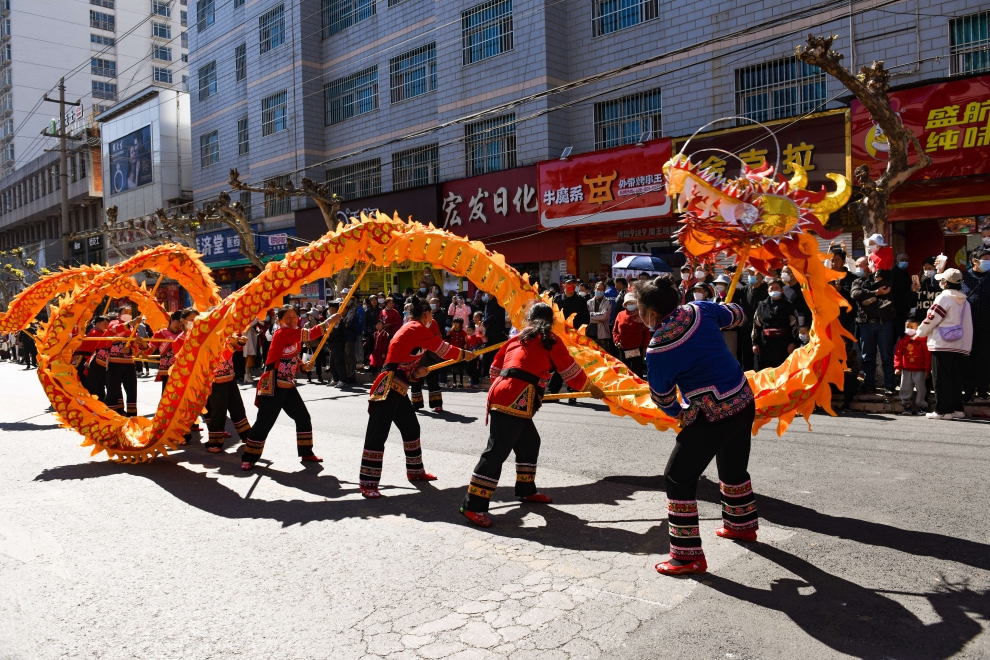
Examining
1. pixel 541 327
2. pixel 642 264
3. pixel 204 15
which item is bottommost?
pixel 541 327

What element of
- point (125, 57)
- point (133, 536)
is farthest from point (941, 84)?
point (125, 57)

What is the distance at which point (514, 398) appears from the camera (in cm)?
576

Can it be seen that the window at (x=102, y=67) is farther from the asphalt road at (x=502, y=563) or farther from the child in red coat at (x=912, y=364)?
the child in red coat at (x=912, y=364)

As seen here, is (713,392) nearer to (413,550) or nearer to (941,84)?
(413,550)

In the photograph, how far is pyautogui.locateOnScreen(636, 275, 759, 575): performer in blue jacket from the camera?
4.51m

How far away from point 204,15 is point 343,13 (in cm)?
1004

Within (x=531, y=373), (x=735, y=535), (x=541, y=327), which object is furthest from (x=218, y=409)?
(x=735, y=535)

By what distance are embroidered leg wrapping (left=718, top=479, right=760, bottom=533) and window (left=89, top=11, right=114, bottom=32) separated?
72629 mm

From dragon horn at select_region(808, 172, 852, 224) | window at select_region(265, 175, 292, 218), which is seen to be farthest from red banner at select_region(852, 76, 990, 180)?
window at select_region(265, 175, 292, 218)

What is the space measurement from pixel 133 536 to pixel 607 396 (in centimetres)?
372

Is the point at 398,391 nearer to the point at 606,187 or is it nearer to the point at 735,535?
the point at 735,535

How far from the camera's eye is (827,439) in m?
8.15

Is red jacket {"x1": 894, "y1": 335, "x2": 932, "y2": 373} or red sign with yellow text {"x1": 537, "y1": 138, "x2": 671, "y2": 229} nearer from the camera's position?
red jacket {"x1": 894, "y1": 335, "x2": 932, "y2": 373}

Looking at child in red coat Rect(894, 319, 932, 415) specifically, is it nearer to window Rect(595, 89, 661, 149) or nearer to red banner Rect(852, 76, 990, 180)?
red banner Rect(852, 76, 990, 180)
